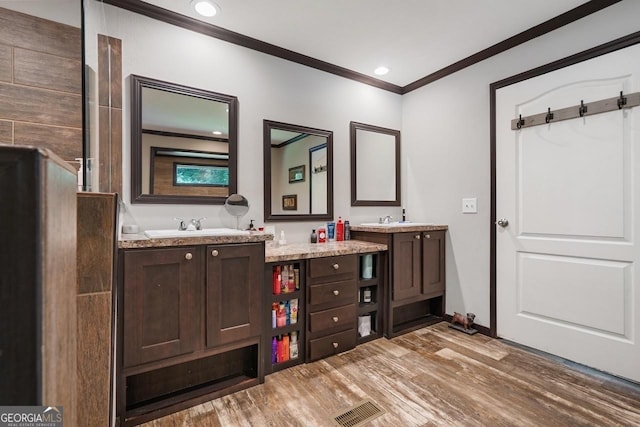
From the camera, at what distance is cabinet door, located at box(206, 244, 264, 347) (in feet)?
5.62

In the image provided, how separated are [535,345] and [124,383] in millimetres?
2821

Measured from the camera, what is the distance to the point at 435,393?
5.85 feet

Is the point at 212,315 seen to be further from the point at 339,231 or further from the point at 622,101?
the point at 622,101

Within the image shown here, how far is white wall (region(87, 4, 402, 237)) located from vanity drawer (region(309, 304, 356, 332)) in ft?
2.39

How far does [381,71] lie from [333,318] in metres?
2.39

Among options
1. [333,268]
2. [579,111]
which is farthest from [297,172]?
[579,111]

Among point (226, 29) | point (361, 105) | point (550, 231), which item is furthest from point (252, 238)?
point (550, 231)

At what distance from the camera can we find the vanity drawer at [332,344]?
7.06ft

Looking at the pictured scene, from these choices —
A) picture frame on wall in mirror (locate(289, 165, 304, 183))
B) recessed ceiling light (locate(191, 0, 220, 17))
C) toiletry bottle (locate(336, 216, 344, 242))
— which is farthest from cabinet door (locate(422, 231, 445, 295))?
recessed ceiling light (locate(191, 0, 220, 17))

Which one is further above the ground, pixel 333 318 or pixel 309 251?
pixel 309 251

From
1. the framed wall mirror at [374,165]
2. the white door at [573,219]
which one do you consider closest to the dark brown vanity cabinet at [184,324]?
the framed wall mirror at [374,165]

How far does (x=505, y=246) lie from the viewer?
97.7 inches

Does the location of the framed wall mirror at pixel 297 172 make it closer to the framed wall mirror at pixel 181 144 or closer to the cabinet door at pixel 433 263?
the framed wall mirror at pixel 181 144

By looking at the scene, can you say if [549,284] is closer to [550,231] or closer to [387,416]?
[550,231]
